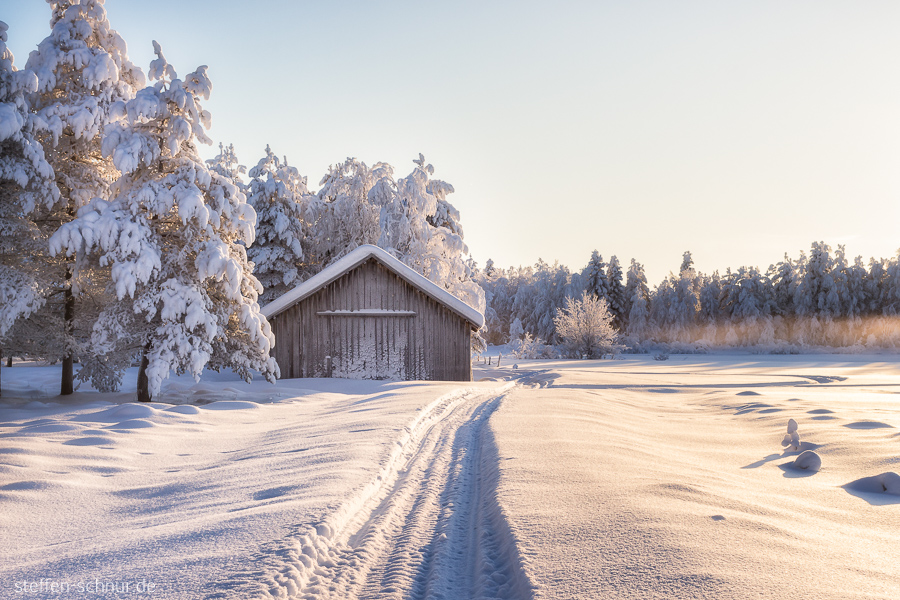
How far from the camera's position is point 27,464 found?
247 inches

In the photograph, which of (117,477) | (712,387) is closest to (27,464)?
(117,477)

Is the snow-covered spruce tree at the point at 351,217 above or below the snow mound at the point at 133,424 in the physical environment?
above

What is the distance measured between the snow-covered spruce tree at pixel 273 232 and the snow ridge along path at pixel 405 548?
2035 cm

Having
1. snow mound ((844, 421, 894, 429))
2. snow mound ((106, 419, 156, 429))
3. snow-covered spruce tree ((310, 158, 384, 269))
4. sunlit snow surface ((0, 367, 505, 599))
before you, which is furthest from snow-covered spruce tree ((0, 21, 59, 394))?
snow-covered spruce tree ((310, 158, 384, 269))

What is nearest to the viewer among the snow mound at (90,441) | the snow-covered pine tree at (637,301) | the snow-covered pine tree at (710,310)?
the snow mound at (90,441)

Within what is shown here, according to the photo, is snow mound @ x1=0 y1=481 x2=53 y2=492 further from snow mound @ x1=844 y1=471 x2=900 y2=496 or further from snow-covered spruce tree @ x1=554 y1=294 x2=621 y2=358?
snow-covered spruce tree @ x1=554 y1=294 x2=621 y2=358

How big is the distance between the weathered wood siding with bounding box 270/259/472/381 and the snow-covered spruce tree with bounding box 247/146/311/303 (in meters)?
7.02

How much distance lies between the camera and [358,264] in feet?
61.6

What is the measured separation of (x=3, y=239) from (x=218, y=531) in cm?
1097

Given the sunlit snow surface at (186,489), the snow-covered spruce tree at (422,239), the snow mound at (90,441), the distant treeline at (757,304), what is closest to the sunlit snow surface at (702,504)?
the sunlit snow surface at (186,489)

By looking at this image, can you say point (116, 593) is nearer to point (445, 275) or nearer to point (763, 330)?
point (445, 275)

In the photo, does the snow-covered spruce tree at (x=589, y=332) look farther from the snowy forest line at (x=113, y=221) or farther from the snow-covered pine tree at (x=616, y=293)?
the snowy forest line at (x=113, y=221)

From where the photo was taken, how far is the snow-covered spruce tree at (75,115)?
11.8 metres

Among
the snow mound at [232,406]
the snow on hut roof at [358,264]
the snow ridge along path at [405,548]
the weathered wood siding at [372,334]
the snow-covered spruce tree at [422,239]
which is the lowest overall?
the snow ridge along path at [405,548]
